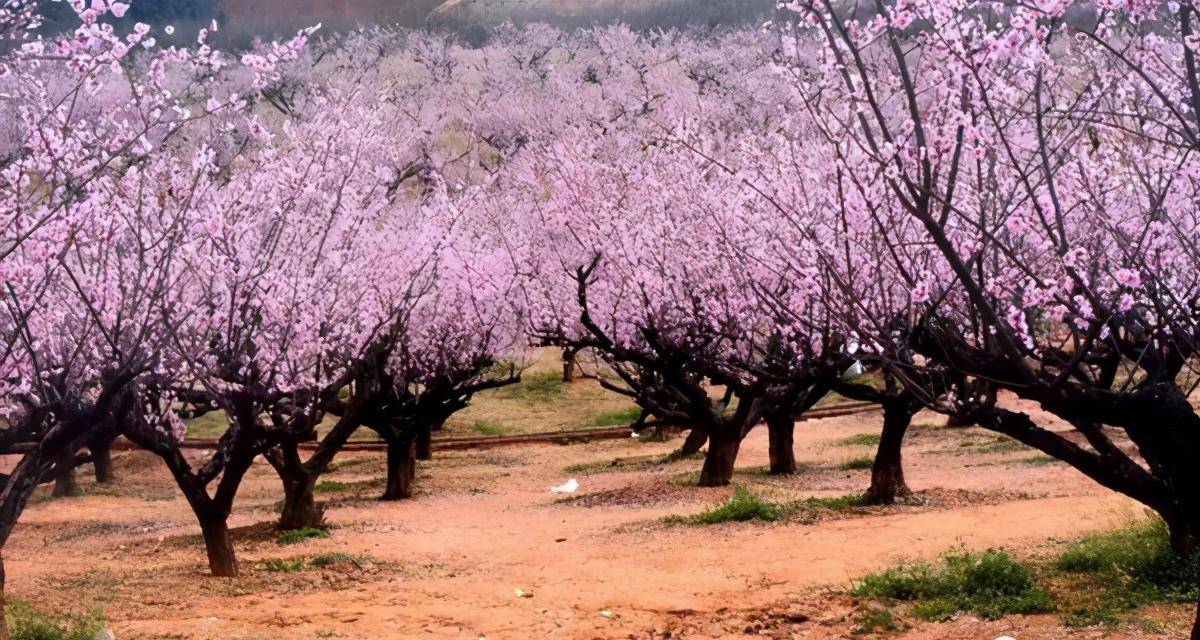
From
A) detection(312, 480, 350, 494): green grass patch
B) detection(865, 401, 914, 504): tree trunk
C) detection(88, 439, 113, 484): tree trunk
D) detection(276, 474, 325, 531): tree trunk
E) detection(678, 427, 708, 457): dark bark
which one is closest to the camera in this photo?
detection(865, 401, 914, 504): tree trunk

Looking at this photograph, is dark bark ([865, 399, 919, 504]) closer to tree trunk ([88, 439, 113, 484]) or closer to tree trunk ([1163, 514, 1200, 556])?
tree trunk ([1163, 514, 1200, 556])

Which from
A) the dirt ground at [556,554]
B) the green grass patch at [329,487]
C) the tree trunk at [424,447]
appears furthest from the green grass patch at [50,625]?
the tree trunk at [424,447]

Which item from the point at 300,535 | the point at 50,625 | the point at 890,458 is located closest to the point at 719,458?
the point at 890,458

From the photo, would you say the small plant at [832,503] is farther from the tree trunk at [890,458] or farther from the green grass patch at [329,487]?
the green grass patch at [329,487]

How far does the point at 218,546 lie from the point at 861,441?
19.0m

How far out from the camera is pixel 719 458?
21.4 meters

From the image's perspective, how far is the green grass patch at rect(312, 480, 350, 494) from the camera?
81.8ft

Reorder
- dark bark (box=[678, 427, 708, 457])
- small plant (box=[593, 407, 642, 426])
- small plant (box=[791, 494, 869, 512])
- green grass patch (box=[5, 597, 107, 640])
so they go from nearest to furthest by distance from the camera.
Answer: green grass patch (box=[5, 597, 107, 640])
small plant (box=[791, 494, 869, 512])
dark bark (box=[678, 427, 708, 457])
small plant (box=[593, 407, 642, 426])

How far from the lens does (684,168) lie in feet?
72.2

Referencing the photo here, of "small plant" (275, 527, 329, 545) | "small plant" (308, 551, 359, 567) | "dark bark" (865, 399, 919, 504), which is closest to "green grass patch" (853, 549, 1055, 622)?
"dark bark" (865, 399, 919, 504)

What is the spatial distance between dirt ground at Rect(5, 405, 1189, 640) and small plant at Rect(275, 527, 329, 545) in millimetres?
266

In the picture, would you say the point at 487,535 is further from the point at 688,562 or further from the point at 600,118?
the point at 600,118

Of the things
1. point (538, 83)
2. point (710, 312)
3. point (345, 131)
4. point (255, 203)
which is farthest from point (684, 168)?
point (538, 83)

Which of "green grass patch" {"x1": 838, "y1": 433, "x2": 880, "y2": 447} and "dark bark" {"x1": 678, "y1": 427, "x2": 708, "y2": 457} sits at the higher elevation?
"dark bark" {"x1": 678, "y1": 427, "x2": 708, "y2": 457}
